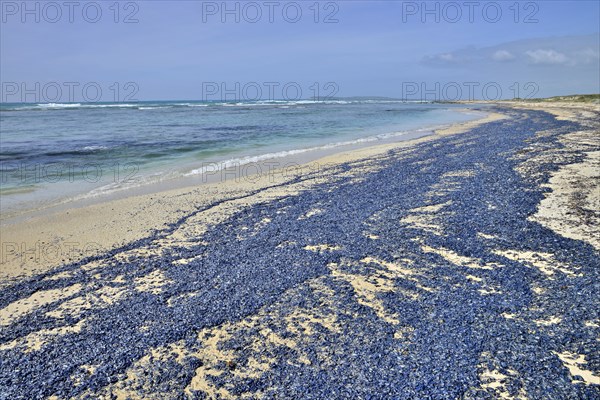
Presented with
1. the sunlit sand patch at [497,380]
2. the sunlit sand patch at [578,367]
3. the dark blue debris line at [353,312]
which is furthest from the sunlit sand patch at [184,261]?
the sunlit sand patch at [578,367]

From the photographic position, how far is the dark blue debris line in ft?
13.3

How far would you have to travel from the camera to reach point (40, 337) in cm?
505

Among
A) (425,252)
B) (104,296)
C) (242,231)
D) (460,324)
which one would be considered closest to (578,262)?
(425,252)

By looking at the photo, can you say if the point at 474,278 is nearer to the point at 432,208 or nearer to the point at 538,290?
the point at 538,290

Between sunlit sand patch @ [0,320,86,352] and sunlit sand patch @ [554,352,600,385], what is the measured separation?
5571 mm

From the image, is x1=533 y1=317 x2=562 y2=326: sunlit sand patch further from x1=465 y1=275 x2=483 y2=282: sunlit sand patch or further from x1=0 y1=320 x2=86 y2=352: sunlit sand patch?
x1=0 y1=320 x2=86 y2=352: sunlit sand patch

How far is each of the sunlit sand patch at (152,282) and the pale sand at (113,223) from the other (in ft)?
4.94

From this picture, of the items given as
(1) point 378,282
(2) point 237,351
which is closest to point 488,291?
(1) point 378,282

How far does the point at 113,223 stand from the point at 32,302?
3757 millimetres

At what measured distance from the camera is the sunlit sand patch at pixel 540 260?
20.1ft

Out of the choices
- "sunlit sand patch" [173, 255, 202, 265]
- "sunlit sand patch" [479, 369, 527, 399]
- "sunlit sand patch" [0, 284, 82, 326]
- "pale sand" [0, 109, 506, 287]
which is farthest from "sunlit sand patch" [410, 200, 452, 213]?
"sunlit sand patch" [0, 284, 82, 326]

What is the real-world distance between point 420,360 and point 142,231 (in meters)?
6.70

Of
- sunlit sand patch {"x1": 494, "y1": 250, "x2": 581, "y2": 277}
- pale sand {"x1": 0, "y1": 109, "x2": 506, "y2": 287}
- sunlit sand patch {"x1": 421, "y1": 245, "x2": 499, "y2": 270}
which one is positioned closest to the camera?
Result: sunlit sand patch {"x1": 494, "y1": 250, "x2": 581, "y2": 277}

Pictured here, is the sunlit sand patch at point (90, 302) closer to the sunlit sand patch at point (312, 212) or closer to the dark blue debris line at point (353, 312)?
the dark blue debris line at point (353, 312)
